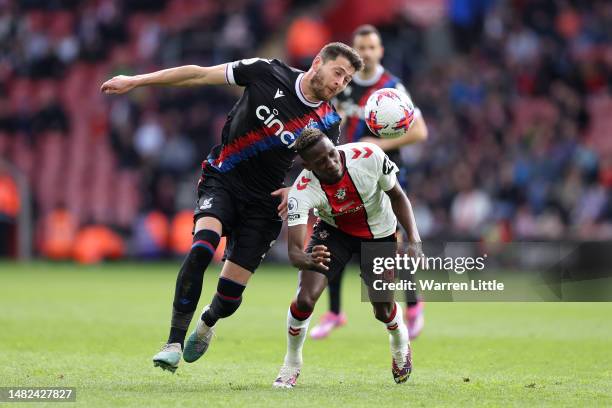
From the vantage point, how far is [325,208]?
25.3 feet

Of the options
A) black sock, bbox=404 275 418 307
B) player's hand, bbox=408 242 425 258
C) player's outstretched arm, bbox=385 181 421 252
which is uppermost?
black sock, bbox=404 275 418 307

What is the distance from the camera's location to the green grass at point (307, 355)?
23.5 feet

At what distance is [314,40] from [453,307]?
10.2 meters

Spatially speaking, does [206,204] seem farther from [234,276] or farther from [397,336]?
[397,336]

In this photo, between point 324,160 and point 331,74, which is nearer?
point 324,160

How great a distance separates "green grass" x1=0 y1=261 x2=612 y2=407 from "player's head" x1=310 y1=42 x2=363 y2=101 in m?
2.00

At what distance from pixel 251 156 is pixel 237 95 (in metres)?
16.3

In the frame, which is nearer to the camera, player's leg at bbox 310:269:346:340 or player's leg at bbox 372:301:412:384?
player's leg at bbox 372:301:412:384

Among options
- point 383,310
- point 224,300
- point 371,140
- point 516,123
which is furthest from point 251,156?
point 516,123

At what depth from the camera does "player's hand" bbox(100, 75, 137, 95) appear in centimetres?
748

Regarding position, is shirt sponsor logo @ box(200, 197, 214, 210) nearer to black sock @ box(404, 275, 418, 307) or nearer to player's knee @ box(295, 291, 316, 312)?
player's knee @ box(295, 291, 316, 312)

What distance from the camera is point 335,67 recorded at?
7691 mm

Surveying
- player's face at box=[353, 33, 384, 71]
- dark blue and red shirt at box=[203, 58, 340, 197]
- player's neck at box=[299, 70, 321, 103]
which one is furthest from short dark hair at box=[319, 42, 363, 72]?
player's face at box=[353, 33, 384, 71]

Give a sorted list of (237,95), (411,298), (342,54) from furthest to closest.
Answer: (237,95) < (411,298) < (342,54)
